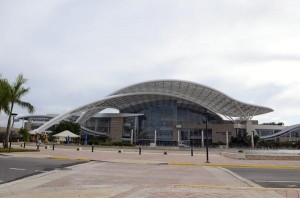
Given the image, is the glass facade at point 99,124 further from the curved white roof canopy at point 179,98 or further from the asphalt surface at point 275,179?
the asphalt surface at point 275,179

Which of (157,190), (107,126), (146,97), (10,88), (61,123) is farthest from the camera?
(107,126)

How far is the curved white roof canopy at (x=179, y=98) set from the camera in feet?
274

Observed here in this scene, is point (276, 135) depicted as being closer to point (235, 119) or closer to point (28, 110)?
point (235, 119)

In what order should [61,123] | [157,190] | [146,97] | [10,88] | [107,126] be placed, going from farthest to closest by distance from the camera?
[107,126], [146,97], [61,123], [10,88], [157,190]

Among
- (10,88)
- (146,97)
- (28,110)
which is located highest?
(146,97)

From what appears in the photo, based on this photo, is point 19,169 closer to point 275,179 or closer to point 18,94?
point 275,179

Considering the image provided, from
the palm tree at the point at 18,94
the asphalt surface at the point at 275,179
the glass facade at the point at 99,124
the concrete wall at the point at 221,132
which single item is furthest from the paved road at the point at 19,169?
the glass facade at the point at 99,124

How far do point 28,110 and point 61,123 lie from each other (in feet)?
170

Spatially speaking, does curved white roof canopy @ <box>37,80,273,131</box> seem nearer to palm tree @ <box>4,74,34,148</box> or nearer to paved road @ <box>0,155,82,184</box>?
palm tree @ <box>4,74,34,148</box>

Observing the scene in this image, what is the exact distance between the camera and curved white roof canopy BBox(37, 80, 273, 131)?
83562 millimetres

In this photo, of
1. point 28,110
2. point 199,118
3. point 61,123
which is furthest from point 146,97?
point 28,110

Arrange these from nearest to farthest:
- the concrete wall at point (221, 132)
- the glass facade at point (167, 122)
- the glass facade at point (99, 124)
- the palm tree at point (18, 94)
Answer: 1. the palm tree at point (18, 94)
2. the concrete wall at point (221, 132)
3. the glass facade at point (167, 122)
4. the glass facade at point (99, 124)

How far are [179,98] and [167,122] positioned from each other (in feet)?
33.3

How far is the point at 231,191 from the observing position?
330 inches
